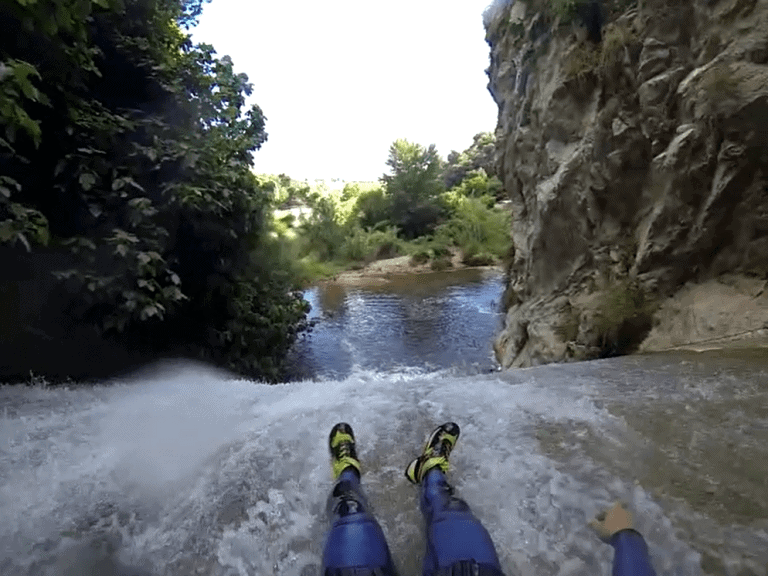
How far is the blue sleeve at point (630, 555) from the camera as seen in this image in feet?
5.36

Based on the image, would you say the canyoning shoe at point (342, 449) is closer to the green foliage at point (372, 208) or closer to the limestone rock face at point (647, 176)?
the limestone rock face at point (647, 176)

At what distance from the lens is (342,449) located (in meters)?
2.65

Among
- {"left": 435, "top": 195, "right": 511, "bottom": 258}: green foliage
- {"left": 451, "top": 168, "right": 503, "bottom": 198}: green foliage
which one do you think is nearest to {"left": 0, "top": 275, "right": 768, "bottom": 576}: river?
{"left": 435, "top": 195, "right": 511, "bottom": 258}: green foliage

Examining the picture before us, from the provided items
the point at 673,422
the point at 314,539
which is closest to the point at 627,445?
the point at 673,422

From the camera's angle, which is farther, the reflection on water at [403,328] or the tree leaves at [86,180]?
the reflection on water at [403,328]

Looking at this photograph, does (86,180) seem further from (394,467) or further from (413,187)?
(413,187)

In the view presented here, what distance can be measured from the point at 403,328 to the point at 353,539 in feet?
31.7

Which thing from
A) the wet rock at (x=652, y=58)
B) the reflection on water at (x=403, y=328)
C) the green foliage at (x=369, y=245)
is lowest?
the reflection on water at (x=403, y=328)

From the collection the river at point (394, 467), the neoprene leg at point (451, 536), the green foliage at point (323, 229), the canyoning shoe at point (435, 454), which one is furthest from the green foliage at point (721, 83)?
the green foliage at point (323, 229)

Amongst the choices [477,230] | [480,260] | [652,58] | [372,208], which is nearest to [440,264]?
[480,260]

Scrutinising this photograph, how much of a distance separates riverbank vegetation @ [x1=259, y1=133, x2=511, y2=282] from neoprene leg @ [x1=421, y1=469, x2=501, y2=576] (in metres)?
17.3

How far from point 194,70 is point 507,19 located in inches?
250

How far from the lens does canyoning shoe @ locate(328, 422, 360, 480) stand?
2.46 metres

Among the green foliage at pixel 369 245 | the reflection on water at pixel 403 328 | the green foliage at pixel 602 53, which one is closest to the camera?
the green foliage at pixel 602 53
